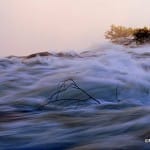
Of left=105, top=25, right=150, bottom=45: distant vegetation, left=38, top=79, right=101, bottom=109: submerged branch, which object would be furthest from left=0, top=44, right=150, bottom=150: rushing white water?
left=105, top=25, right=150, bottom=45: distant vegetation

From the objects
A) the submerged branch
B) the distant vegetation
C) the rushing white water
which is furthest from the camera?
the distant vegetation

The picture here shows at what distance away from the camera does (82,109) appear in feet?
10.2

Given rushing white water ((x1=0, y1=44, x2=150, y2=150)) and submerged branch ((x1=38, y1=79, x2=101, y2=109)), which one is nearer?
rushing white water ((x1=0, y1=44, x2=150, y2=150))

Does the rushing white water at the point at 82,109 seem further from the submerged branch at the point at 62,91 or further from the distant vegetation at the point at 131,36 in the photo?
the distant vegetation at the point at 131,36

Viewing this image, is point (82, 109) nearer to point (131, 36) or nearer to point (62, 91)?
point (62, 91)

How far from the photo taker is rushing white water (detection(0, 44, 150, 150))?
7.32 feet

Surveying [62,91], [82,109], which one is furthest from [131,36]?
[82,109]

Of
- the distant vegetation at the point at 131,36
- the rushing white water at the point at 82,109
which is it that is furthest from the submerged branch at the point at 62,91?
the distant vegetation at the point at 131,36

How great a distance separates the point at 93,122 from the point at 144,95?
114cm

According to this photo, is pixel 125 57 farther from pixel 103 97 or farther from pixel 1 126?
pixel 1 126

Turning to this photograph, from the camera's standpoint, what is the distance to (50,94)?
13.1ft

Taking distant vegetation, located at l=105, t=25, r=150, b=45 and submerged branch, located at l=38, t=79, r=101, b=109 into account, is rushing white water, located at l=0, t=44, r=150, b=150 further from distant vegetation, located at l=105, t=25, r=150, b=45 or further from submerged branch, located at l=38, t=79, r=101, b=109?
distant vegetation, located at l=105, t=25, r=150, b=45

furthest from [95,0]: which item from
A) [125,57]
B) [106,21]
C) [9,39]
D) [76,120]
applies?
[76,120]

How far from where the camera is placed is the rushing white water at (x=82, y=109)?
2.23 m
